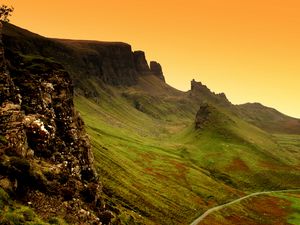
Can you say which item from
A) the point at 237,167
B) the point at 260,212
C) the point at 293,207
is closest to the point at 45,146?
the point at 260,212

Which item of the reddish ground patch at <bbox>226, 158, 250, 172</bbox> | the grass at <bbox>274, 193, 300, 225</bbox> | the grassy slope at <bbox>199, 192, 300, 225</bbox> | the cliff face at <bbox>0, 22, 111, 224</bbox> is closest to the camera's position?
the cliff face at <bbox>0, 22, 111, 224</bbox>

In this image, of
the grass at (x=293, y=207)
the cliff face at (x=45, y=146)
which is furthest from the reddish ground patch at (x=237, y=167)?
the cliff face at (x=45, y=146)

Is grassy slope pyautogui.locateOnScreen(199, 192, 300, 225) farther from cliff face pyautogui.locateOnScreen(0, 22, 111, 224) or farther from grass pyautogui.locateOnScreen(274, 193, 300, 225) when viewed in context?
cliff face pyautogui.locateOnScreen(0, 22, 111, 224)

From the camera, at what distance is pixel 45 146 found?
39594 mm

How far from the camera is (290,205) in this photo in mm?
133875

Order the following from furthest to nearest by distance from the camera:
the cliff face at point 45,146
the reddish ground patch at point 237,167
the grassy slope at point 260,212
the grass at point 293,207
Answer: the reddish ground patch at point 237,167
the grass at point 293,207
the grassy slope at point 260,212
the cliff face at point 45,146

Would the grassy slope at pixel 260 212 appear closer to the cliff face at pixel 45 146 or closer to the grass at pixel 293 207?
the grass at pixel 293 207

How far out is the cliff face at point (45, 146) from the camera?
104 ft

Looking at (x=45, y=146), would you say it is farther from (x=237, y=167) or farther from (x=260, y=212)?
(x=237, y=167)

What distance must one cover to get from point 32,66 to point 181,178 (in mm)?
105127

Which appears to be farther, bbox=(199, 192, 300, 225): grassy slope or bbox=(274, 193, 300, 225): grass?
bbox=(274, 193, 300, 225): grass

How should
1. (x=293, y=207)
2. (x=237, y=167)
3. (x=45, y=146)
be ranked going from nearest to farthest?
(x=45, y=146), (x=293, y=207), (x=237, y=167)

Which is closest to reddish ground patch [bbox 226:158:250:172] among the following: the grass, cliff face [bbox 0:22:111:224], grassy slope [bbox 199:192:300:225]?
the grass

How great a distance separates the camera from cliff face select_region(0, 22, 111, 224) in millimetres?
31594
